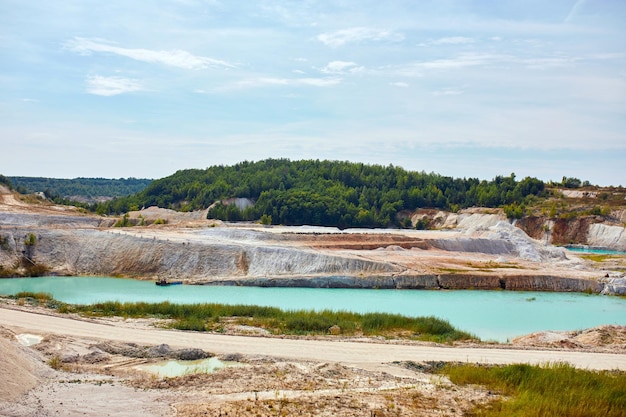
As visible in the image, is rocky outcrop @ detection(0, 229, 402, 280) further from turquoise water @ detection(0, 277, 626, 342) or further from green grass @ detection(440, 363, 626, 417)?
green grass @ detection(440, 363, 626, 417)

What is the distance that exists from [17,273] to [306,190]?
58304 millimetres

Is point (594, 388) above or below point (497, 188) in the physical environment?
below

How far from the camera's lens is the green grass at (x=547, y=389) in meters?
13.5

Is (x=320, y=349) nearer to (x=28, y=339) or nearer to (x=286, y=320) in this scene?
(x=286, y=320)

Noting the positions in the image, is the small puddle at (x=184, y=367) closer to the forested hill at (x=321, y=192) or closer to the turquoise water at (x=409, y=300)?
the turquoise water at (x=409, y=300)

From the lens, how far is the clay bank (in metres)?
44.2

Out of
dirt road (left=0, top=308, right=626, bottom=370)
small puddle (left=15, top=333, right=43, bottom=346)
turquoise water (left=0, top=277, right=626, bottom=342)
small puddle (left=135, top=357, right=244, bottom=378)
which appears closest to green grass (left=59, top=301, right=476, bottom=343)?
dirt road (left=0, top=308, right=626, bottom=370)

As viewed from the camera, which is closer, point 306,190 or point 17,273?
point 17,273

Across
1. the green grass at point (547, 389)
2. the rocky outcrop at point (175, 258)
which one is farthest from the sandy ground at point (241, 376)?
the rocky outcrop at point (175, 258)

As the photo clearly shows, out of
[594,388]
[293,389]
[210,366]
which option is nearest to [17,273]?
[210,366]

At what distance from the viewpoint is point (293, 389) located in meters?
14.9

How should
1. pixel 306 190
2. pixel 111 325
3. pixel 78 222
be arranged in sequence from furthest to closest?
pixel 306 190 → pixel 78 222 → pixel 111 325

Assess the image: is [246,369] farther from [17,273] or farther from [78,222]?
[78,222]

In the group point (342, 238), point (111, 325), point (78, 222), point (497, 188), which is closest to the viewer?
point (111, 325)
